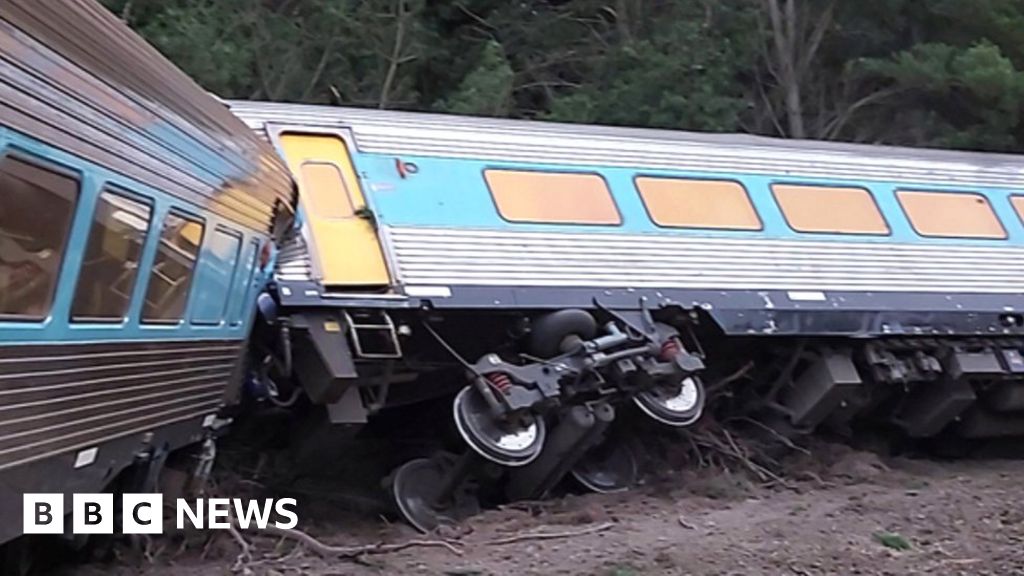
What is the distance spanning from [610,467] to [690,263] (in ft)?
5.02

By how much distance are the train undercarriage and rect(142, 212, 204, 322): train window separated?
1817 millimetres

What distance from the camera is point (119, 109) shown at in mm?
5172

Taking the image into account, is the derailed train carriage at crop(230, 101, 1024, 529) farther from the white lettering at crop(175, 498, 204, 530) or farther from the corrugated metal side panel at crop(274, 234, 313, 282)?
the white lettering at crop(175, 498, 204, 530)

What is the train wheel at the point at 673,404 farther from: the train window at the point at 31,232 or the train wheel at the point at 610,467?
the train window at the point at 31,232

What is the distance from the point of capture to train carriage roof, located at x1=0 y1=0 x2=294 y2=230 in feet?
13.6

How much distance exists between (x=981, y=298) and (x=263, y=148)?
604 cm

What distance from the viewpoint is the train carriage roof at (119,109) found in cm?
416

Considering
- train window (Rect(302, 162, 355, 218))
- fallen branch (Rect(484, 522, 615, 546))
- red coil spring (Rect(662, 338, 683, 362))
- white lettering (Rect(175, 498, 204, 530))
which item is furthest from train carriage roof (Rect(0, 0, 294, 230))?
red coil spring (Rect(662, 338, 683, 362))

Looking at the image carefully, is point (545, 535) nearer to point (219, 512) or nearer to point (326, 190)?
point (219, 512)

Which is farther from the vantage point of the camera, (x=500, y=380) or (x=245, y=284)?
(x=500, y=380)

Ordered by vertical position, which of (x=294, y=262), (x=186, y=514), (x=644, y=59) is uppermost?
(x=294, y=262)

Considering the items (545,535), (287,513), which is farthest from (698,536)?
(287,513)

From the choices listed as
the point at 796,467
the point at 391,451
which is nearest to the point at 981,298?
the point at 796,467

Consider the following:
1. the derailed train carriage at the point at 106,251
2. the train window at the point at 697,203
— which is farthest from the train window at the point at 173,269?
the train window at the point at 697,203
